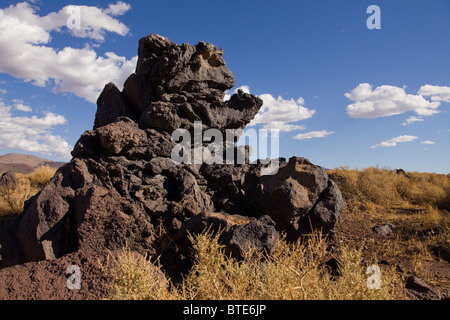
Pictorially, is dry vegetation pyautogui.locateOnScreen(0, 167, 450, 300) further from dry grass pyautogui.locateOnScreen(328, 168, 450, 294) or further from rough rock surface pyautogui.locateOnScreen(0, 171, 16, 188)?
rough rock surface pyautogui.locateOnScreen(0, 171, 16, 188)

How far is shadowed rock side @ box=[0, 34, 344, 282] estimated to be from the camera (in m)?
5.11

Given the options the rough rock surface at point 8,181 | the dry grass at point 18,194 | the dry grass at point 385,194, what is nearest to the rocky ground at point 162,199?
the dry grass at point 385,194

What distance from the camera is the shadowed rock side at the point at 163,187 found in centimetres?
511

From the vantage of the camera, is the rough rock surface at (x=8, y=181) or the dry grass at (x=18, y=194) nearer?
the dry grass at (x=18, y=194)

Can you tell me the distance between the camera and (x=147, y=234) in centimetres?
543

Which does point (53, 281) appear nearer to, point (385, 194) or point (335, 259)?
point (335, 259)

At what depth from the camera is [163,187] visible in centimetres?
655

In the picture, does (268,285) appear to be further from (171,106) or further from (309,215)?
(171,106)

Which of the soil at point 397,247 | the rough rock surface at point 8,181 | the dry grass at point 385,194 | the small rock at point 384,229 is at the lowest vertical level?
the soil at point 397,247

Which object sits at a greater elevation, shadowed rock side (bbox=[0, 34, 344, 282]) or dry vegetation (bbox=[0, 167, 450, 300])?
shadowed rock side (bbox=[0, 34, 344, 282])

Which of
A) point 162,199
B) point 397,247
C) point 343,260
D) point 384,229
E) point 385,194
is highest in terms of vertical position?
point 162,199
